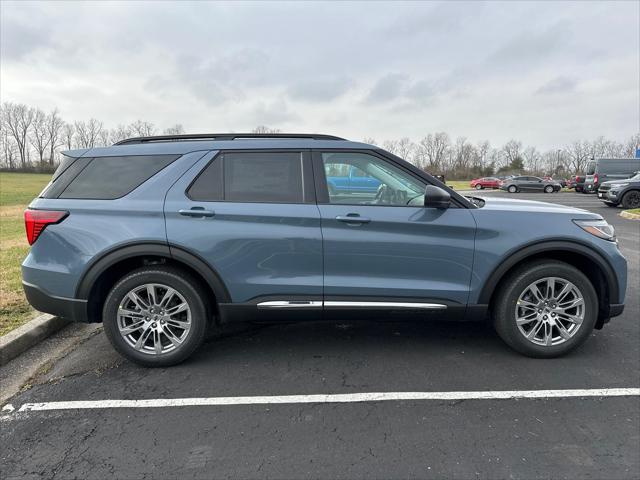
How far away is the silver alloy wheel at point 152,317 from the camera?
3422 mm

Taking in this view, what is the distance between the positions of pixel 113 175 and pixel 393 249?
2312 mm

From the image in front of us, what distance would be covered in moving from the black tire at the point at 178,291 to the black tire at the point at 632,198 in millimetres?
19038

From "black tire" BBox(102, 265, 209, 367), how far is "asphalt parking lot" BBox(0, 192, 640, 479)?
0.40 ft

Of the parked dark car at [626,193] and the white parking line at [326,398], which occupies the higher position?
the parked dark car at [626,193]

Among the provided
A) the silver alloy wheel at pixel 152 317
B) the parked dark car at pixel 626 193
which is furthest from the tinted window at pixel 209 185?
the parked dark car at pixel 626 193

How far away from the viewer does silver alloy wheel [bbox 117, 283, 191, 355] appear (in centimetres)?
342

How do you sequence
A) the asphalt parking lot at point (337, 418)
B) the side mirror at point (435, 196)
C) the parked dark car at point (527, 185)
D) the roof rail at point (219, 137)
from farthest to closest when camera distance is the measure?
the parked dark car at point (527, 185) → the roof rail at point (219, 137) → the side mirror at point (435, 196) → the asphalt parking lot at point (337, 418)

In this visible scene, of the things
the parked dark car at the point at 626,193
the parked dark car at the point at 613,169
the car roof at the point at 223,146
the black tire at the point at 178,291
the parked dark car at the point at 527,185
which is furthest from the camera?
the parked dark car at the point at 527,185

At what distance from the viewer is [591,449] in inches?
96.9

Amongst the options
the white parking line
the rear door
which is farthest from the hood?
the rear door

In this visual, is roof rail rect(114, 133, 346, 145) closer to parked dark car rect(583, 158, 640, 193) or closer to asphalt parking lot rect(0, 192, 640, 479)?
asphalt parking lot rect(0, 192, 640, 479)

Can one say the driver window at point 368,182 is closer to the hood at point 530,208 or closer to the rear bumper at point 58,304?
the hood at point 530,208

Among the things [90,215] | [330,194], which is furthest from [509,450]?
[90,215]

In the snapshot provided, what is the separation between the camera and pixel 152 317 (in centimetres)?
345
